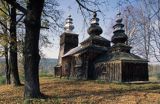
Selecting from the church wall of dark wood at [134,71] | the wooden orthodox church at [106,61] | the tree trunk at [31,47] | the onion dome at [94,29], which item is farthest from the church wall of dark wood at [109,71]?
the tree trunk at [31,47]

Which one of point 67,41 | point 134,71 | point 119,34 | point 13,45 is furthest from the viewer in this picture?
point 67,41

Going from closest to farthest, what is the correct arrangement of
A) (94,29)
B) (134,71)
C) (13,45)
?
(13,45) → (134,71) → (94,29)

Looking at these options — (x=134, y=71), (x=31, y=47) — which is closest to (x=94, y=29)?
(x=134, y=71)

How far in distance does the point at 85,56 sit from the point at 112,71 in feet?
21.3

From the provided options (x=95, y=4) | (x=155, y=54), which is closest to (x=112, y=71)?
(x=155, y=54)

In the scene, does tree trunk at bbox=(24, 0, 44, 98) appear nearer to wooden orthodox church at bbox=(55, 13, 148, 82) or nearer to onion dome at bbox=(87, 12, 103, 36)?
wooden orthodox church at bbox=(55, 13, 148, 82)

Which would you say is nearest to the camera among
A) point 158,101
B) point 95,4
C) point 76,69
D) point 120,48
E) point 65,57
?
point 158,101

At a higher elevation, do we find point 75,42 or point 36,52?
Result: point 75,42

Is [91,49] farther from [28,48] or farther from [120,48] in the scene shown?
[28,48]

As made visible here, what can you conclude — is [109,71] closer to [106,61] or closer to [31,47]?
[106,61]

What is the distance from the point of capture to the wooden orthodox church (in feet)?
117

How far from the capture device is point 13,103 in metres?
14.8

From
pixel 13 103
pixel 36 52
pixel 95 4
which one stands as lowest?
pixel 13 103

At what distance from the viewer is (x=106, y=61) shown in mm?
37344
